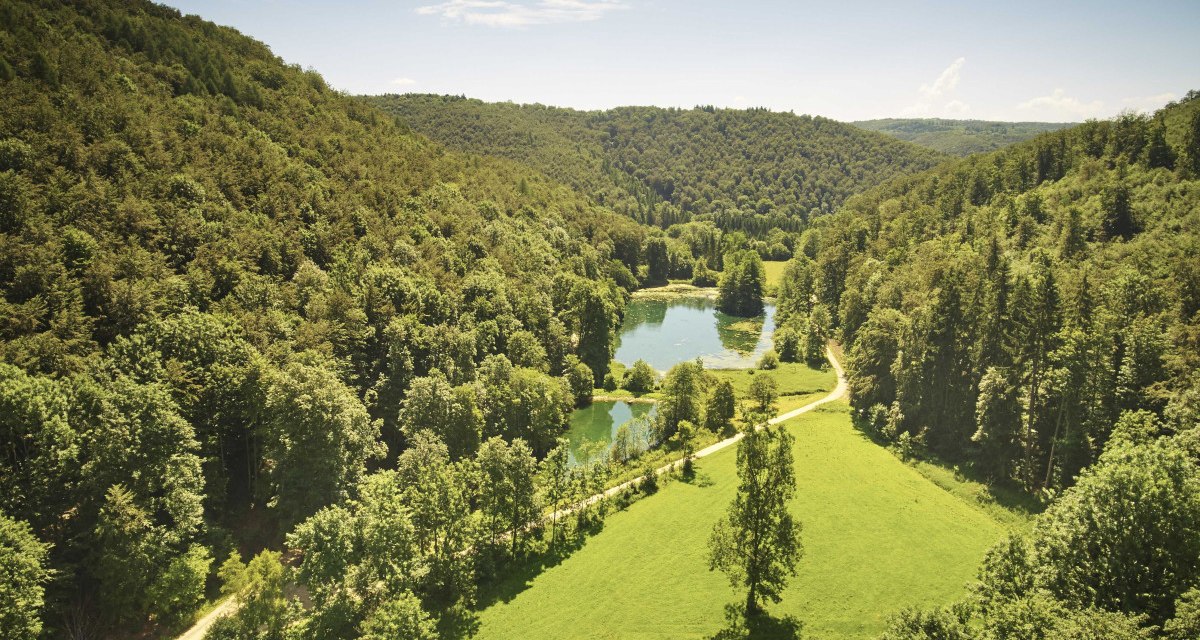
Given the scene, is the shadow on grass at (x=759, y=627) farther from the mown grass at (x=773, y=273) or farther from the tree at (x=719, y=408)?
the mown grass at (x=773, y=273)

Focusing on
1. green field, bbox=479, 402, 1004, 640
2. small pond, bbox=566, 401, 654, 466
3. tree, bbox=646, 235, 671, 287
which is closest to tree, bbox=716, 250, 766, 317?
Answer: tree, bbox=646, 235, 671, 287

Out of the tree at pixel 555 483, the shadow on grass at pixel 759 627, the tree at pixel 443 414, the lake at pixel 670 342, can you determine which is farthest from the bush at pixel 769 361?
the shadow on grass at pixel 759 627

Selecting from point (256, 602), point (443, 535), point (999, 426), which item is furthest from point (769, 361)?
point (256, 602)

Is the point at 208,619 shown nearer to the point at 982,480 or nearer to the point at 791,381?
the point at 982,480

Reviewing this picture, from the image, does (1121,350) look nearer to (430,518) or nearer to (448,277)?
(430,518)

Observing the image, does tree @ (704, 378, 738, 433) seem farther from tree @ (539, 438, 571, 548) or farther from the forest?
tree @ (539, 438, 571, 548)

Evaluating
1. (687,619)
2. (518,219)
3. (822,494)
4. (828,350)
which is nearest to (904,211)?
(828,350)
